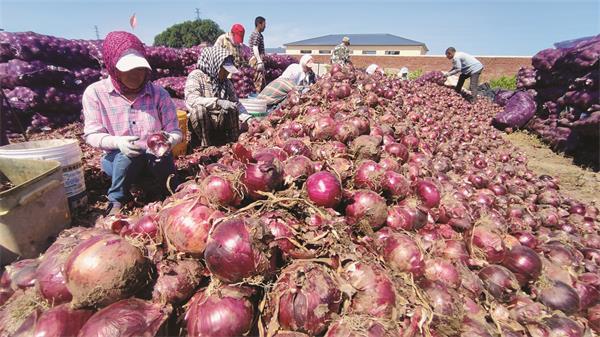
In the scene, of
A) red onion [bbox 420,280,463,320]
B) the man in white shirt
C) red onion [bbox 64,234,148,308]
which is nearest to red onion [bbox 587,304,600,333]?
red onion [bbox 420,280,463,320]

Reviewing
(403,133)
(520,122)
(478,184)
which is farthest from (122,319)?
(520,122)

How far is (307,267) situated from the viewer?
1.21m

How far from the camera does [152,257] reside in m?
1.33

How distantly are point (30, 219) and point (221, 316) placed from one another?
220cm

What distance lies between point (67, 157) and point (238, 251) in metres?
2.67

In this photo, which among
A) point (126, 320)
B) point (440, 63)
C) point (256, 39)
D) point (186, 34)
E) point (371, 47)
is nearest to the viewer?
point (126, 320)

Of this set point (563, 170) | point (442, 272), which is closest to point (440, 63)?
point (563, 170)

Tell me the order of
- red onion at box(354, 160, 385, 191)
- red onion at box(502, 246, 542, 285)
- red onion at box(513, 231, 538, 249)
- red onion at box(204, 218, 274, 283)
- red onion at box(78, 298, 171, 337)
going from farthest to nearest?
red onion at box(513, 231, 538, 249)
red onion at box(354, 160, 385, 191)
red onion at box(502, 246, 542, 285)
red onion at box(204, 218, 274, 283)
red onion at box(78, 298, 171, 337)

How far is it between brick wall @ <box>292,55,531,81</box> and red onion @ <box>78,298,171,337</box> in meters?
30.6

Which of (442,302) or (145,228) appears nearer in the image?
(442,302)

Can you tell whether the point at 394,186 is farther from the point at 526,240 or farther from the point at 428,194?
the point at 526,240

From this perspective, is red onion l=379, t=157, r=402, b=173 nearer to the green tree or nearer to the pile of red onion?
the pile of red onion

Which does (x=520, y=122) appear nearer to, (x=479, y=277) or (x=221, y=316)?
(x=479, y=277)

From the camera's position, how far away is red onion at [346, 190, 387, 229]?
164 cm
